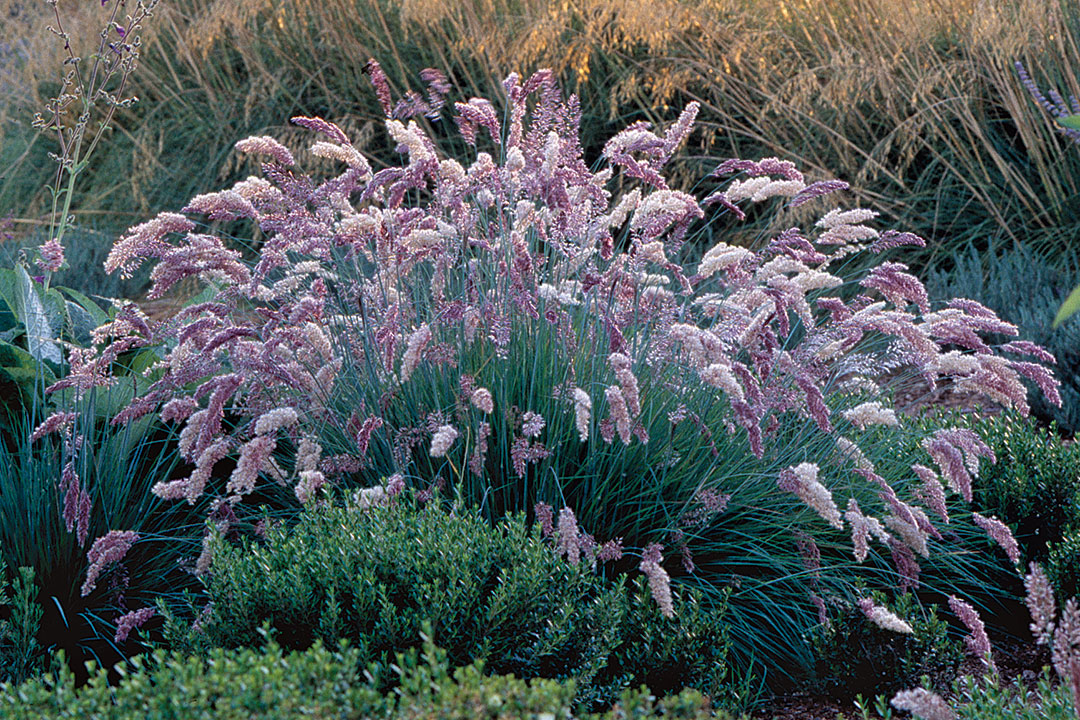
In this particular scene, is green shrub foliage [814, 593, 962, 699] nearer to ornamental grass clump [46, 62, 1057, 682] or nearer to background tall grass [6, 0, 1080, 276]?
ornamental grass clump [46, 62, 1057, 682]

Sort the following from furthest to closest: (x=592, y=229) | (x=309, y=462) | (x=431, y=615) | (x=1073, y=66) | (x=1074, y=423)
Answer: (x=1073, y=66)
(x=1074, y=423)
(x=592, y=229)
(x=309, y=462)
(x=431, y=615)

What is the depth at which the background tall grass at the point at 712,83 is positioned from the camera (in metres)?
6.03

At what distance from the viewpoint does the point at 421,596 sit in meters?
2.08

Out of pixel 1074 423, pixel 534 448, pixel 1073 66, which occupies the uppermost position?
pixel 534 448

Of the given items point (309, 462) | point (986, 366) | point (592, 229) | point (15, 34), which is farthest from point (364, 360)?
point (15, 34)

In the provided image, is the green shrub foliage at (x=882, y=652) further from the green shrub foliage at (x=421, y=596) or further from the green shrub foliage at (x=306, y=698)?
the green shrub foliage at (x=306, y=698)

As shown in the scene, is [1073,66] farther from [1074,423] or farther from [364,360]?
[364,360]

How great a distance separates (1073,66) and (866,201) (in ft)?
4.34

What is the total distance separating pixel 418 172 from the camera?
8.83 feet

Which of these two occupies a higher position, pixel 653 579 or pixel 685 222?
pixel 685 222

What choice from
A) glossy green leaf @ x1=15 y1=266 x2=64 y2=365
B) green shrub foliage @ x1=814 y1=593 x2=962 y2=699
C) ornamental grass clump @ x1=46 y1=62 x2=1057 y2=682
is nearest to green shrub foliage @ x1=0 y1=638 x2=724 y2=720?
ornamental grass clump @ x1=46 y1=62 x2=1057 y2=682

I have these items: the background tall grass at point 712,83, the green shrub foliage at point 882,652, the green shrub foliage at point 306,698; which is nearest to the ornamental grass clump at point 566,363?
the green shrub foliage at point 882,652

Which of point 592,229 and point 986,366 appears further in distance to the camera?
point 592,229

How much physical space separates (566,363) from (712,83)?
4.32 meters
